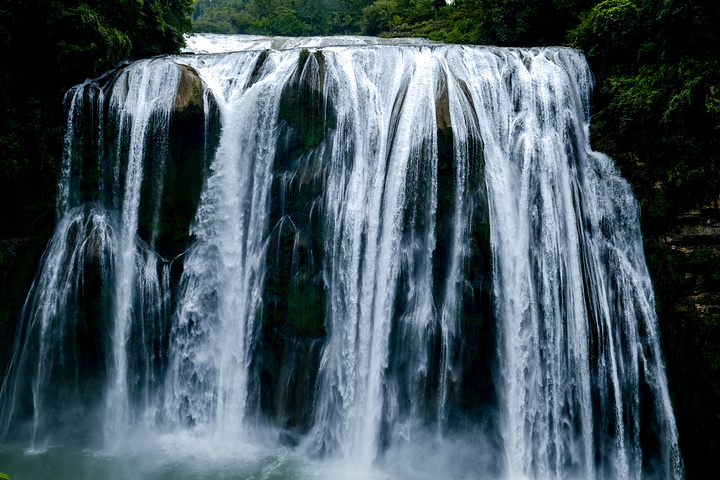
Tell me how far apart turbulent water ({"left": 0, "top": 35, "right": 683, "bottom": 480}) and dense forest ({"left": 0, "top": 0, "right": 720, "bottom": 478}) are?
45 centimetres

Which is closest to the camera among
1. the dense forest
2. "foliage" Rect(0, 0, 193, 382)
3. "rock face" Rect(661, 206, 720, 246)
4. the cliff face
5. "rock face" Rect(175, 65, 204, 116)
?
the cliff face

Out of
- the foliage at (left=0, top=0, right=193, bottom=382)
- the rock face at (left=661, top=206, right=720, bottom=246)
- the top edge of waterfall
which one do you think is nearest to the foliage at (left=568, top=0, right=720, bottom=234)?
the rock face at (left=661, top=206, right=720, bottom=246)

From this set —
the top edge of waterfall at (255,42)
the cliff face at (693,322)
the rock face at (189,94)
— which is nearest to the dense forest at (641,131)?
the cliff face at (693,322)

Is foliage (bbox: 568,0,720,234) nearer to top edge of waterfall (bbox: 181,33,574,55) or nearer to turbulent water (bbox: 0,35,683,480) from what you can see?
turbulent water (bbox: 0,35,683,480)

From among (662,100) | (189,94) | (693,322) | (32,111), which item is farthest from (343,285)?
(32,111)

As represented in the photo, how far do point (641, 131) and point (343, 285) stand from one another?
28.3 ft

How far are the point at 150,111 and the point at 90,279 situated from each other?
191 inches

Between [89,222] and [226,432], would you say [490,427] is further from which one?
[89,222]

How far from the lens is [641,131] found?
11.8m

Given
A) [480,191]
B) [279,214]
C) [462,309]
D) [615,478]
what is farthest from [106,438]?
[615,478]

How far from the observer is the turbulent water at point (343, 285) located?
35.4 ft

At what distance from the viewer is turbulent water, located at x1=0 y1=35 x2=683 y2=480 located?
10.8 m

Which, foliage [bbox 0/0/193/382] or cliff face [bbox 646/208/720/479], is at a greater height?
foliage [bbox 0/0/193/382]

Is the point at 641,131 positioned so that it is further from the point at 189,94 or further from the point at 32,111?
the point at 32,111
